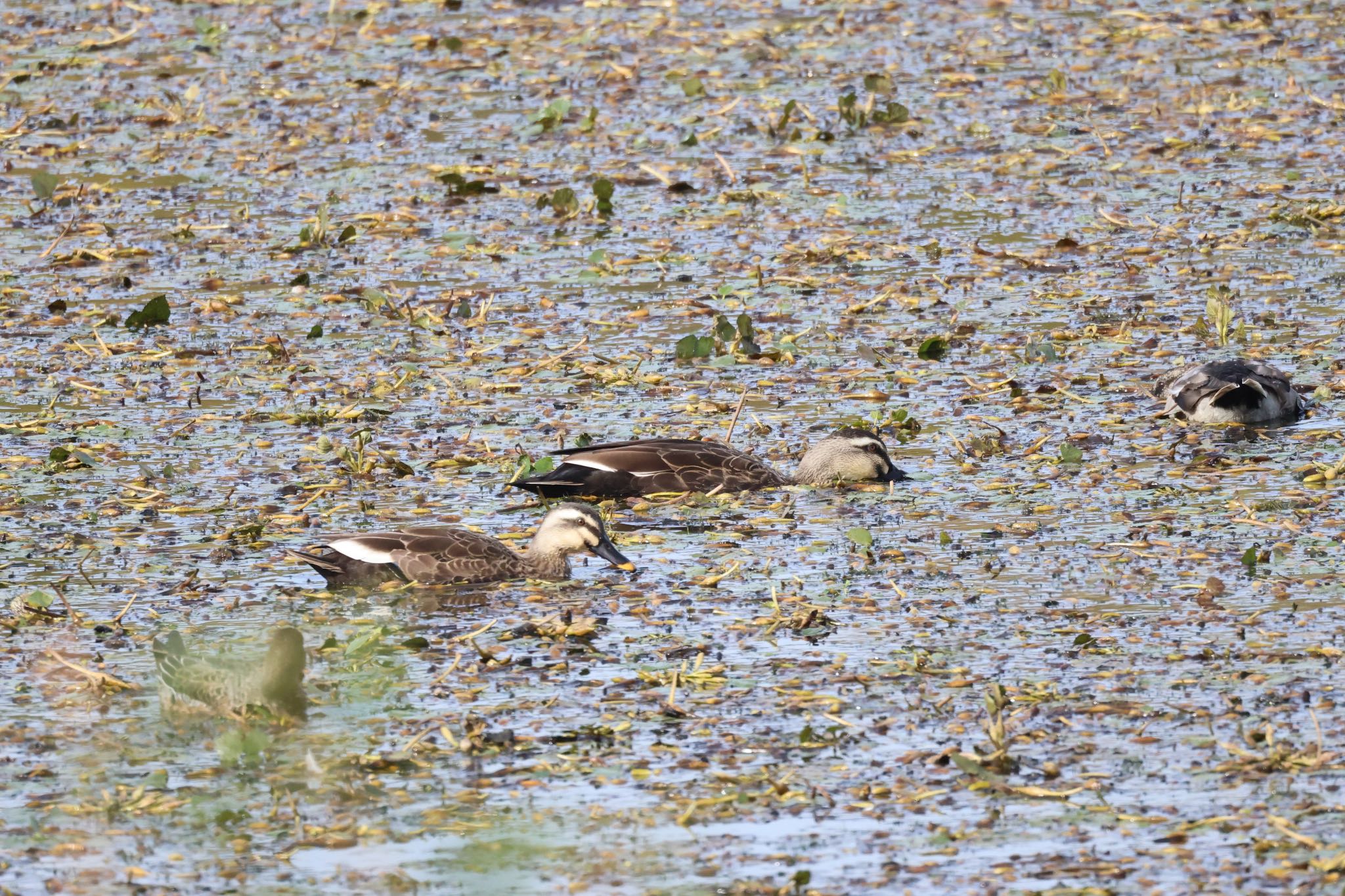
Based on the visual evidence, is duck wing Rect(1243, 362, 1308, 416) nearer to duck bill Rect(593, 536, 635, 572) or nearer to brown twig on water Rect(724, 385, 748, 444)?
brown twig on water Rect(724, 385, 748, 444)

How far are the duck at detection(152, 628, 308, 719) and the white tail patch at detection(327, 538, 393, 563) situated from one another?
149 cm

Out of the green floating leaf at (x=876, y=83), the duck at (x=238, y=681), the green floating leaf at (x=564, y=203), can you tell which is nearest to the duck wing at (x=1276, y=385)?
the duck at (x=238, y=681)

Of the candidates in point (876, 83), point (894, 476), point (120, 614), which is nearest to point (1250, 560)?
point (894, 476)

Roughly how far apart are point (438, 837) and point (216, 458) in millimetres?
4886

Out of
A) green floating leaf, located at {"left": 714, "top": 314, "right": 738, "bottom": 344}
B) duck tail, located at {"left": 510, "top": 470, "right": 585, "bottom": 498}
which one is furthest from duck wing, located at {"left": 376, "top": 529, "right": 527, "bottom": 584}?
green floating leaf, located at {"left": 714, "top": 314, "right": 738, "bottom": 344}

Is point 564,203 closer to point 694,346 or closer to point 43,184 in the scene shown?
point 694,346

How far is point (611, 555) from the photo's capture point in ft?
31.1

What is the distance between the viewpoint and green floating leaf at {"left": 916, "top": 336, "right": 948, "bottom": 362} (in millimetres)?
12531

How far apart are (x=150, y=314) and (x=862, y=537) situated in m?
5.73

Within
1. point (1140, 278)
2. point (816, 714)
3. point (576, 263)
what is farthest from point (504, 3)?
point (816, 714)

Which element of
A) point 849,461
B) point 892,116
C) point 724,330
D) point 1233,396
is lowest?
point 849,461

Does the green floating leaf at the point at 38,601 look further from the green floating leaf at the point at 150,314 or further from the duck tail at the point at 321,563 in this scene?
the green floating leaf at the point at 150,314

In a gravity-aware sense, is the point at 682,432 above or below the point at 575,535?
below

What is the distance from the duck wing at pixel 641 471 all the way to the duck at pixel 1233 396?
2.34 metres
